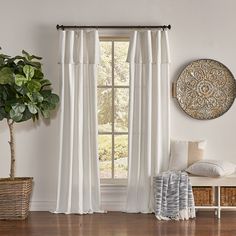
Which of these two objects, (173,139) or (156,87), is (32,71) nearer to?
(156,87)

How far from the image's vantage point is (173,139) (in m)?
5.98

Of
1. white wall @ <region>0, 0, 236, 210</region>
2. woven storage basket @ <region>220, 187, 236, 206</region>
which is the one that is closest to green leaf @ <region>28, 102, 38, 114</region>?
white wall @ <region>0, 0, 236, 210</region>

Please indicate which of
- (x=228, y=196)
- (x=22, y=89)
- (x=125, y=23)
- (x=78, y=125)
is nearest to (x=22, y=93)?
(x=22, y=89)

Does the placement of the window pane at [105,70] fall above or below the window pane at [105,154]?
above

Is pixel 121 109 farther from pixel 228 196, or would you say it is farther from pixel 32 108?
pixel 228 196

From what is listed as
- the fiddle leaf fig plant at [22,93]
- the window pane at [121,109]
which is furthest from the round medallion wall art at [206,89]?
the fiddle leaf fig plant at [22,93]

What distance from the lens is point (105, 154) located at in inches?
245

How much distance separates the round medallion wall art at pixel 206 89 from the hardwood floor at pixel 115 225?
Result: 1.21 m

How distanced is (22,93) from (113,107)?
1312 millimetres

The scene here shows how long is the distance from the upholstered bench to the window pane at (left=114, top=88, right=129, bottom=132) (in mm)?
1152

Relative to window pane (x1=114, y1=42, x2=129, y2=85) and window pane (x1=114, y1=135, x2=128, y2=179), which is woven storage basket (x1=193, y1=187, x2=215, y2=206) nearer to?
window pane (x1=114, y1=135, x2=128, y2=179)

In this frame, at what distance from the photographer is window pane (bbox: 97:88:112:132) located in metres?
6.20

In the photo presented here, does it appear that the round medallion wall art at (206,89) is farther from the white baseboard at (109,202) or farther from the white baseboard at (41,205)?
the white baseboard at (41,205)

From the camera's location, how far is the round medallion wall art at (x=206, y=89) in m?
5.97
